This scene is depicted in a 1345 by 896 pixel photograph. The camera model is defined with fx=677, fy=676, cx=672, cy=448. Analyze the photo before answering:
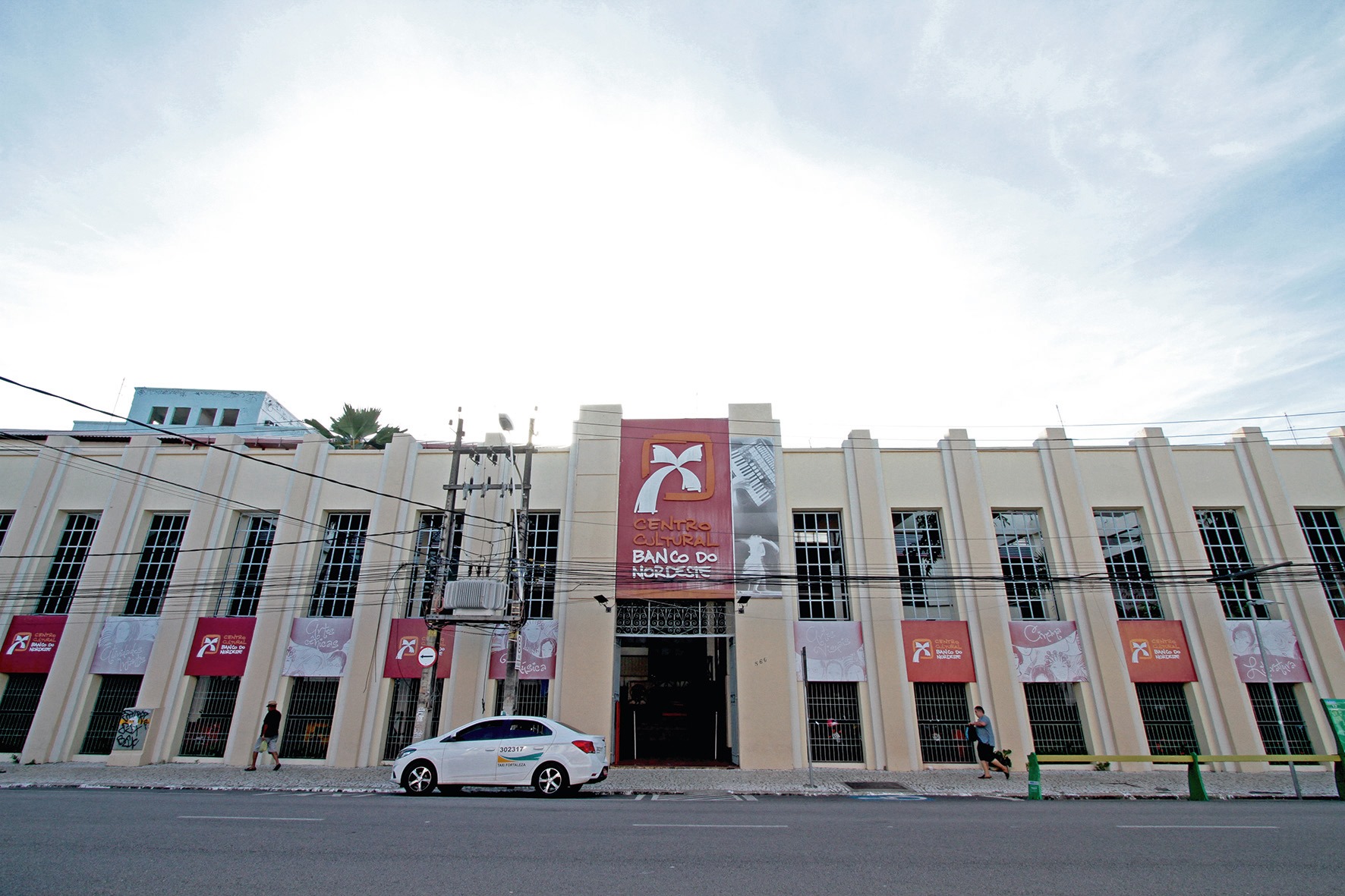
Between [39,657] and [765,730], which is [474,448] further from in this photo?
[39,657]

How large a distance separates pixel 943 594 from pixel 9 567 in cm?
2836

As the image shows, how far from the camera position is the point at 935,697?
61.8 feet

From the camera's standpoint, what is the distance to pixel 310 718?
19141 millimetres

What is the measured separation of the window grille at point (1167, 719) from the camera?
1844 centimetres

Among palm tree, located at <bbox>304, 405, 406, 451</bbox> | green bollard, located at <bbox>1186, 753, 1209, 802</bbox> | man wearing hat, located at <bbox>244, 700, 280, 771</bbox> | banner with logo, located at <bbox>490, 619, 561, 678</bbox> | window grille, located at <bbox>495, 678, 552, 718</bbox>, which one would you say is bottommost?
green bollard, located at <bbox>1186, 753, 1209, 802</bbox>

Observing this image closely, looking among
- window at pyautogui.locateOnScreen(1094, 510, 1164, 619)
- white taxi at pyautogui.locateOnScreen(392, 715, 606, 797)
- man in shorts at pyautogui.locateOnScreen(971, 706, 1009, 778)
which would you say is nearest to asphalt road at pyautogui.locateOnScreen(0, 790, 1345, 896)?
white taxi at pyautogui.locateOnScreen(392, 715, 606, 797)

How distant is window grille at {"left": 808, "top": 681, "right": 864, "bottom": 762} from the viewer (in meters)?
18.4

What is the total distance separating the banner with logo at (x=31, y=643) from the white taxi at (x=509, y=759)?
46.3 ft

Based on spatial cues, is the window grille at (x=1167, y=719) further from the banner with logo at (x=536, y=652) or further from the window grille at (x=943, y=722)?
the banner with logo at (x=536, y=652)

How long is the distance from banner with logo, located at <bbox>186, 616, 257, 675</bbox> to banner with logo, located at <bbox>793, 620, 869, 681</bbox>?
15.9 m

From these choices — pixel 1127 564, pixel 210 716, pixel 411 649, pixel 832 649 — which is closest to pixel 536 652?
pixel 411 649

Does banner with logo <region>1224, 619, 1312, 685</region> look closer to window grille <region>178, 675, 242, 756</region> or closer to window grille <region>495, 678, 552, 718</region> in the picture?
window grille <region>495, 678, 552, 718</region>

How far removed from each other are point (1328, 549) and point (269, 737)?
30.3 metres

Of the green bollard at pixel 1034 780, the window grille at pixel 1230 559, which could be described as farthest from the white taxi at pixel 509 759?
the window grille at pixel 1230 559
